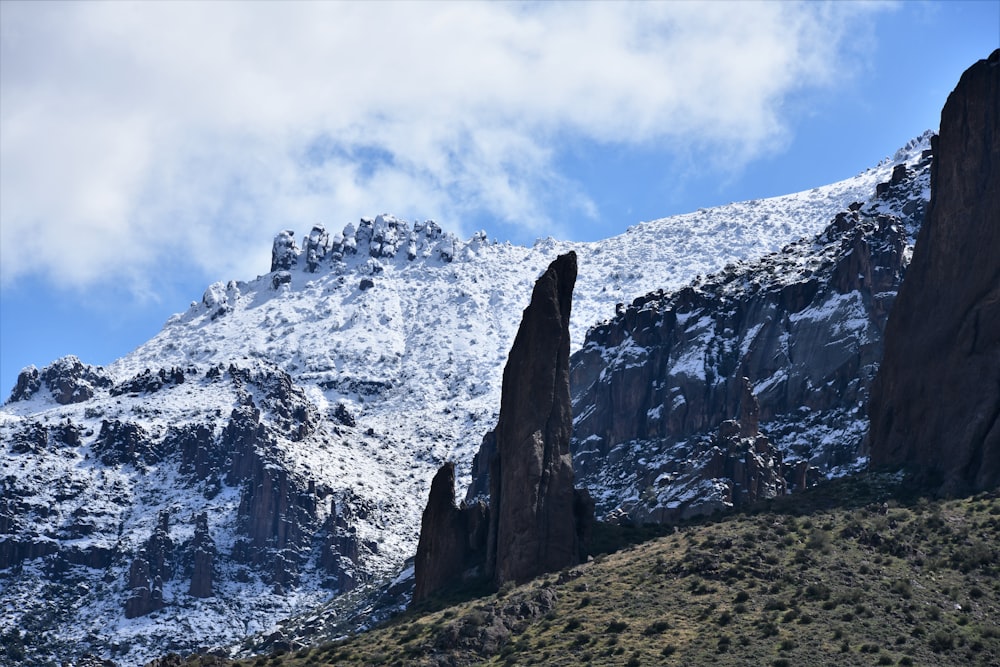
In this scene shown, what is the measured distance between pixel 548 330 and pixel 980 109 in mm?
36898

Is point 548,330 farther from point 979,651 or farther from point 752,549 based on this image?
point 979,651

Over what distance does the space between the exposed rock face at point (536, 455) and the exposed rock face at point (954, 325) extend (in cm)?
2410

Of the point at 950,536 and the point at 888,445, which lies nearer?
the point at 950,536

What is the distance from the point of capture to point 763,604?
102 meters

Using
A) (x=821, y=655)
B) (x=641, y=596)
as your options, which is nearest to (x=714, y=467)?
(x=641, y=596)

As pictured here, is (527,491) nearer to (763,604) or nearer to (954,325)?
(763,604)

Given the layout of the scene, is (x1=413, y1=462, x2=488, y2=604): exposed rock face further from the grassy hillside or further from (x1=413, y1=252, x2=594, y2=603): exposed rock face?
the grassy hillside

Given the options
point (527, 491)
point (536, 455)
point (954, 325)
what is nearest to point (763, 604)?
point (527, 491)

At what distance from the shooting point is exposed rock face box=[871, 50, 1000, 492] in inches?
4722

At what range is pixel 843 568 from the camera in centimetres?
10750

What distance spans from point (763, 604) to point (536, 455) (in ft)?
88.9

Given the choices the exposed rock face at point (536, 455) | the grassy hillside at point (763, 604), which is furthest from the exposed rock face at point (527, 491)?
the grassy hillside at point (763, 604)

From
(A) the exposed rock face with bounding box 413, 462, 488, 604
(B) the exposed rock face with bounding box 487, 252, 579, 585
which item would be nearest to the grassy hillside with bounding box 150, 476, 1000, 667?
(B) the exposed rock face with bounding box 487, 252, 579, 585

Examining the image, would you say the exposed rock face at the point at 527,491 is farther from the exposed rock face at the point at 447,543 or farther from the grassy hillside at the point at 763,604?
the grassy hillside at the point at 763,604
